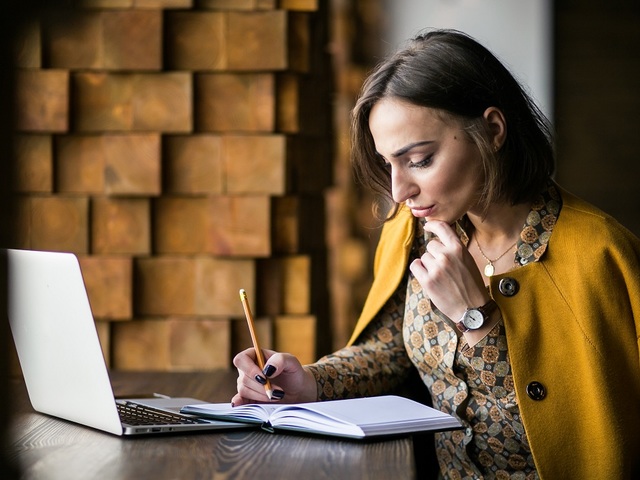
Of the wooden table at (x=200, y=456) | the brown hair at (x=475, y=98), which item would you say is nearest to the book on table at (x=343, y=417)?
the wooden table at (x=200, y=456)

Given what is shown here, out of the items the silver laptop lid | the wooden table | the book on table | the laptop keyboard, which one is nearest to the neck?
the book on table

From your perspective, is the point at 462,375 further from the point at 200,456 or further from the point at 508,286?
the point at 200,456

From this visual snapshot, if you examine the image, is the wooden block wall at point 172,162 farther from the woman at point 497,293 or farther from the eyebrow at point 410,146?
the eyebrow at point 410,146

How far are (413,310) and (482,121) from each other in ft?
1.47

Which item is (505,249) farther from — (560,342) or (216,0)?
(216,0)

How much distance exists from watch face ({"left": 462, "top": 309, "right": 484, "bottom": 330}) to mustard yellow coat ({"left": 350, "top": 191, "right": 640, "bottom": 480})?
0.05m

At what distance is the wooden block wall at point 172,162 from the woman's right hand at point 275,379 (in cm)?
80

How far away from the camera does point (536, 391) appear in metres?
1.72

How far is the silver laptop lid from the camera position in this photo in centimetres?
141

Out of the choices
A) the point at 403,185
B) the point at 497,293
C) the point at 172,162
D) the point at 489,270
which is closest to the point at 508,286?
the point at 497,293

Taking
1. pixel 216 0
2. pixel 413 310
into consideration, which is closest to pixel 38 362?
pixel 413 310

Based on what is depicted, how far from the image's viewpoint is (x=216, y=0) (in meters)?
2.46

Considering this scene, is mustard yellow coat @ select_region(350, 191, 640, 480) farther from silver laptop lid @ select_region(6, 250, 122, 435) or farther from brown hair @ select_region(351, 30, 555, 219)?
silver laptop lid @ select_region(6, 250, 122, 435)

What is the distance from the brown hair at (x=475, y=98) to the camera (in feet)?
5.90
